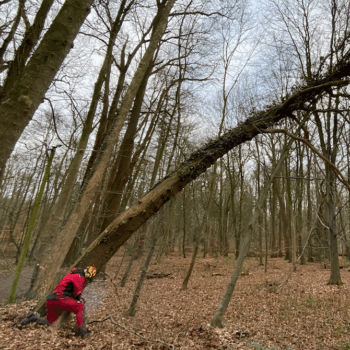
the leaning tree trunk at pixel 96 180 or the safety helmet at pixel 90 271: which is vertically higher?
the leaning tree trunk at pixel 96 180

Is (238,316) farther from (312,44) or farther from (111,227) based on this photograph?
(312,44)

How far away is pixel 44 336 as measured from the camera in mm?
3891

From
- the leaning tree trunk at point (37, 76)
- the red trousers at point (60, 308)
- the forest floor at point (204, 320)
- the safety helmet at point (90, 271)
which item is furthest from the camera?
the red trousers at point (60, 308)

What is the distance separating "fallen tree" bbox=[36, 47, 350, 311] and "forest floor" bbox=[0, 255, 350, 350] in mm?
977

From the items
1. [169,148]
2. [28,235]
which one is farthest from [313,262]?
[28,235]

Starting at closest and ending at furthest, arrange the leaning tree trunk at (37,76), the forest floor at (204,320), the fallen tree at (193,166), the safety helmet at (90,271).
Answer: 1. the leaning tree trunk at (37,76)
2. the fallen tree at (193,166)
3. the safety helmet at (90,271)
4. the forest floor at (204,320)

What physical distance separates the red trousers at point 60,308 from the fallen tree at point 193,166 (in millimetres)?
210

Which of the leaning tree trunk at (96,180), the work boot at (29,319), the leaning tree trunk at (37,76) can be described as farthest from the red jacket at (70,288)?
the leaning tree trunk at (37,76)

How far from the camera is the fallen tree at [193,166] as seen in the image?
3.73 metres

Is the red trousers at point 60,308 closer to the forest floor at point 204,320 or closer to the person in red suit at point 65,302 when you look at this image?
the person in red suit at point 65,302

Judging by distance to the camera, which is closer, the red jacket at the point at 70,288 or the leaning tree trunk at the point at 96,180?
the red jacket at the point at 70,288

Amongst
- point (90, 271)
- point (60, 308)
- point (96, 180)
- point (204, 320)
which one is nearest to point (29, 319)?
point (60, 308)

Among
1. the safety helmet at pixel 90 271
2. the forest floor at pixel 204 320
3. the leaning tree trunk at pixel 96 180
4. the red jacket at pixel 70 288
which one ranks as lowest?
the forest floor at pixel 204 320

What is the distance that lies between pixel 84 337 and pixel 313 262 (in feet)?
55.7
